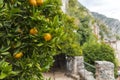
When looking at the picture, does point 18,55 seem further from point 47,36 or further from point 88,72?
point 88,72

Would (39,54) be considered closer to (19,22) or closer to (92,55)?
(19,22)

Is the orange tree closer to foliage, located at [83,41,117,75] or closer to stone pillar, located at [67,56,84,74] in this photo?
stone pillar, located at [67,56,84,74]

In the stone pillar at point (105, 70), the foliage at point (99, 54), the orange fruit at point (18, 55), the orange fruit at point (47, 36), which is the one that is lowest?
the foliage at point (99, 54)

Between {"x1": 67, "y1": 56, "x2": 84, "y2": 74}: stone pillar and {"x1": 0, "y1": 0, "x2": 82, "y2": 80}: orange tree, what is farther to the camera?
{"x1": 67, "y1": 56, "x2": 84, "y2": 74}: stone pillar

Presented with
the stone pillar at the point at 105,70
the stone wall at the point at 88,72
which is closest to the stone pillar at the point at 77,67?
the stone wall at the point at 88,72

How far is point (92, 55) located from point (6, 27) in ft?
38.6

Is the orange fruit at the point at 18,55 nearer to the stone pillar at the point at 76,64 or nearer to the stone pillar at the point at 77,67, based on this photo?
the stone pillar at the point at 77,67

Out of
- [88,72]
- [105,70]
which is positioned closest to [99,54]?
[88,72]

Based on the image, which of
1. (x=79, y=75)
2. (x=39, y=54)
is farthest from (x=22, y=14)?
(x=79, y=75)

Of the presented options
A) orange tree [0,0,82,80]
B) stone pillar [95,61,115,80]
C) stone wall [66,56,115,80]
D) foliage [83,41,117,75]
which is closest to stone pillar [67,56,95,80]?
stone wall [66,56,115,80]

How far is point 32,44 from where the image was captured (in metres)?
2.58

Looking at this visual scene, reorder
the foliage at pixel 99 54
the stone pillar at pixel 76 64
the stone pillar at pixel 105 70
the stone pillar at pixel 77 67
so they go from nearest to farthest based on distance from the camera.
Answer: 1. the stone pillar at pixel 105 70
2. the stone pillar at pixel 77 67
3. the stone pillar at pixel 76 64
4. the foliage at pixel 99 54

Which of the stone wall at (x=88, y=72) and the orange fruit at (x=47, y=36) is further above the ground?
the orange fruit at (x=47, y=36)

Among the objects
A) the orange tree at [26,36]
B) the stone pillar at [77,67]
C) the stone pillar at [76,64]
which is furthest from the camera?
the stone pillar at [76,64]
